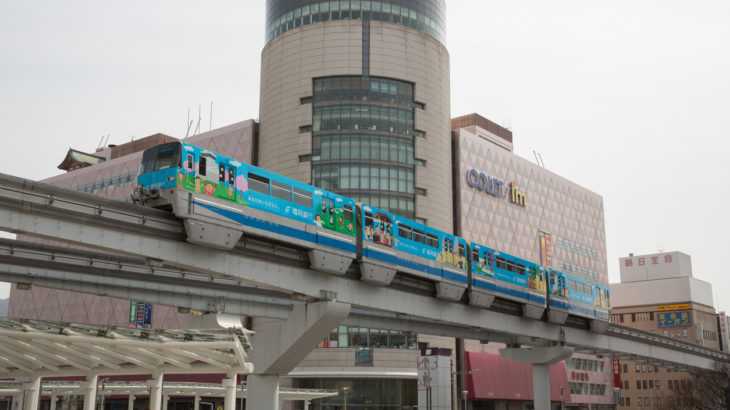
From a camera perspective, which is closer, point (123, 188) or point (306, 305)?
point (306, 305)

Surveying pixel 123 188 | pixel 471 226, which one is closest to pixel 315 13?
pixel 471 226

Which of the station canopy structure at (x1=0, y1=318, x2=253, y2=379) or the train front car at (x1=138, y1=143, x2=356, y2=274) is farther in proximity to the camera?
the train front car at (x1=138, y1=143, x2=356, y2=274)

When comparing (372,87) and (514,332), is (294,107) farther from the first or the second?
(514,332)

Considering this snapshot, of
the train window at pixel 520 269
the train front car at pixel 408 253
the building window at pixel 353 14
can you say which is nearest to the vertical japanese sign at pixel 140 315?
the building window at pixel 353 14

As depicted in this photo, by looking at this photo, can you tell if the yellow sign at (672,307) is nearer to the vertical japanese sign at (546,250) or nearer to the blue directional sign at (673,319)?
the blue directional sign at (673,319)

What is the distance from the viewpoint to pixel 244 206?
111 feet

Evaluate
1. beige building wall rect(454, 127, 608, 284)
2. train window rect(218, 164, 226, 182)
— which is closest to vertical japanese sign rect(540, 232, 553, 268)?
beige building wall rect(454, 127, 608, 284)

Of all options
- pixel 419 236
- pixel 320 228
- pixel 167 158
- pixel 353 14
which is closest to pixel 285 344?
pixel 320 228

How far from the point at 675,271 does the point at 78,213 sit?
15263 cm

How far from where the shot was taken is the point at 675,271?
158125 mm

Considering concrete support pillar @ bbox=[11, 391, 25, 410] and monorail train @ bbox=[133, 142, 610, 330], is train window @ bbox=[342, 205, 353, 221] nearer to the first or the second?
monorail train @ bbox=[133, 142, 610, 330]

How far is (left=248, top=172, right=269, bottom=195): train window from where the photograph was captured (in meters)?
34.6

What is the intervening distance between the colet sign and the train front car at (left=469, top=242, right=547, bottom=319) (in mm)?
40357

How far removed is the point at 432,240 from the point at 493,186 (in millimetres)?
57322
